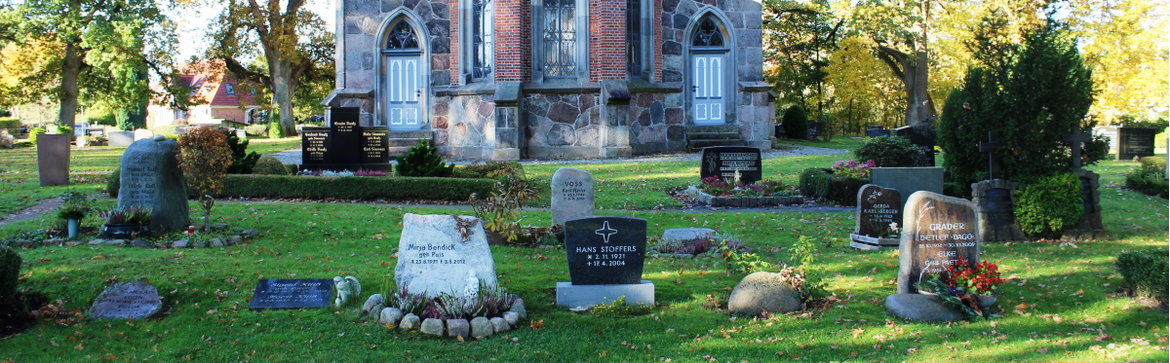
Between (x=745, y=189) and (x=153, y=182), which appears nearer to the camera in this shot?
(x=153, y=182)

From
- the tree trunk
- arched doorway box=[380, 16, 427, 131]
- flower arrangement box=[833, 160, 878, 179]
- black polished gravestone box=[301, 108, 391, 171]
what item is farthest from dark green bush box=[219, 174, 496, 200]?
the tree trunk

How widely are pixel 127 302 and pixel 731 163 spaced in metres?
12.8

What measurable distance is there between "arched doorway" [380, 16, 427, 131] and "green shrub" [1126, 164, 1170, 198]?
62.0 feet

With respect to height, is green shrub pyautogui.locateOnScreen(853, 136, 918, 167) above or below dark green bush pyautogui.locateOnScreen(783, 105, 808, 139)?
below

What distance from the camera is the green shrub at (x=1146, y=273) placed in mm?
8668

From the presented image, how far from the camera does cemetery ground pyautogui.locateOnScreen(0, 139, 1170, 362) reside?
794 cm

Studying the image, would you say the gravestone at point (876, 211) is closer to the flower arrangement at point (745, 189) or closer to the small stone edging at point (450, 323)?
the flower arrangement at point (745, 189)

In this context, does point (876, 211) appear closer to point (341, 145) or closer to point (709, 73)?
point (341, 145)

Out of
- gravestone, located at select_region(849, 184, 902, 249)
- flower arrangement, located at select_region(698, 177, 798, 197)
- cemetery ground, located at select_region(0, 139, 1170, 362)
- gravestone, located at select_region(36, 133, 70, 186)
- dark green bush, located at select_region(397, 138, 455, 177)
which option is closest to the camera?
cemetery ground, located at select_region(0, 139, 1170, 362)

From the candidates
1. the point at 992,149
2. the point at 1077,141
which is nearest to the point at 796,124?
the point at 992,149

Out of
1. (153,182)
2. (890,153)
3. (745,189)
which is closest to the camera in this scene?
(153,182)

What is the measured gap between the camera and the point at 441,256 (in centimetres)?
889

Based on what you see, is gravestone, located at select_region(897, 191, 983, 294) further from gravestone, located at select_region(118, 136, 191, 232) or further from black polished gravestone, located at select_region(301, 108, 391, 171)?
black polished gravestone, located at select_region(301, 108, 391, 171)

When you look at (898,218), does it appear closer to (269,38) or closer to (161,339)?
(161,339)
